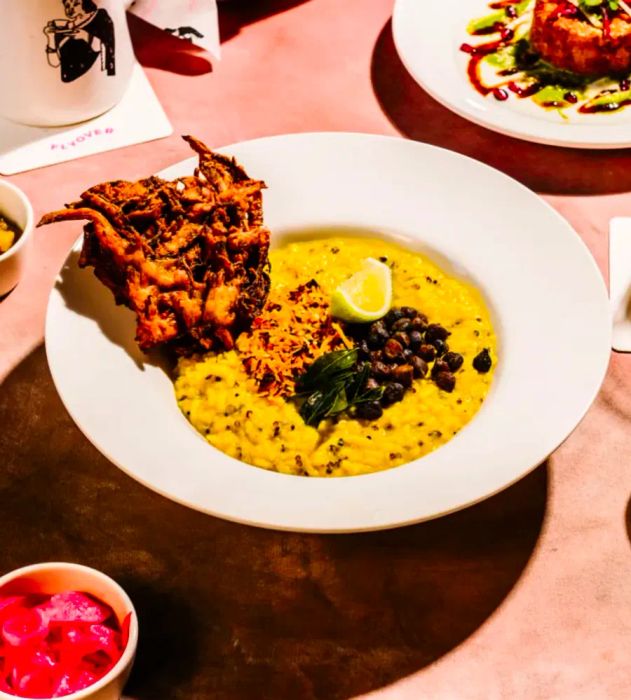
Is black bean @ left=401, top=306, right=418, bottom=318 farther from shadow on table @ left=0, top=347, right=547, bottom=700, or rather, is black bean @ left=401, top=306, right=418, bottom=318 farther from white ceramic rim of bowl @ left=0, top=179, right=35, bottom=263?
white ceramic rim of bowl @ left=0, top=179, right=35, bottom=263

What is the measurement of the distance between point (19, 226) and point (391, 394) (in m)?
1.23

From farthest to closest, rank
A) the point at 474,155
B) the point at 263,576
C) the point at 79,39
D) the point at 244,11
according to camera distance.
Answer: the point at 244,11, the point at 474,155, the point at 79,39, the point at 263,576

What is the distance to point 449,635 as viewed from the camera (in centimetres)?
176

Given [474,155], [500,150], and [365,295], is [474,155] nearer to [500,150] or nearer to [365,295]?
[500,150]

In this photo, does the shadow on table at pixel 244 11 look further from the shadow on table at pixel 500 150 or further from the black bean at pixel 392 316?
the black bean at pixel 392 316

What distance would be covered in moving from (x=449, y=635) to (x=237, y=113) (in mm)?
2040

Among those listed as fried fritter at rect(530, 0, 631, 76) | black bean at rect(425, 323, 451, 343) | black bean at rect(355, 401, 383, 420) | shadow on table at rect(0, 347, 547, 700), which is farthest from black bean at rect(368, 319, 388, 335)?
fried fritter at rect(530, 0, 631, 76)

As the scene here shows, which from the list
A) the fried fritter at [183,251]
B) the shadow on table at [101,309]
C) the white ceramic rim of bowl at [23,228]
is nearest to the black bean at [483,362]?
the fried fritter at [183,251]

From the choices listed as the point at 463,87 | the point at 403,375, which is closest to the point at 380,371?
the point at 403,375

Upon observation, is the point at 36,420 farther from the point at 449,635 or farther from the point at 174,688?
the point at 449,635

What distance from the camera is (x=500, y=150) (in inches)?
114

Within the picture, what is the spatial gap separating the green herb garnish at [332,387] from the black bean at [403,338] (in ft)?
0.41

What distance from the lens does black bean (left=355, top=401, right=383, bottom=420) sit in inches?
77.2

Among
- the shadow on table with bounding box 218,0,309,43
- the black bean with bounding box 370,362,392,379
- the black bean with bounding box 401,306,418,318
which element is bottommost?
the black bean with bounding box 370,362,392,379
